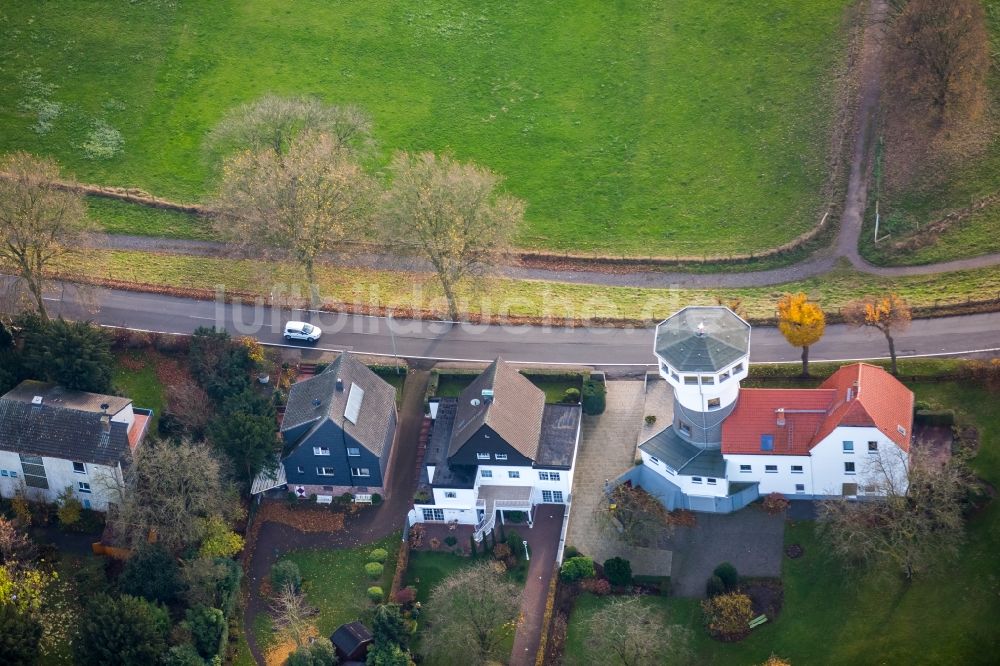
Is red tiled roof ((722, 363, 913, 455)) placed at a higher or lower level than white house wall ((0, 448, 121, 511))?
higher

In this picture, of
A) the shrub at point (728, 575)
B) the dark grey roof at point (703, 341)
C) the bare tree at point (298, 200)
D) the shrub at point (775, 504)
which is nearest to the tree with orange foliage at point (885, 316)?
the dark grey roof at point (703, 341)

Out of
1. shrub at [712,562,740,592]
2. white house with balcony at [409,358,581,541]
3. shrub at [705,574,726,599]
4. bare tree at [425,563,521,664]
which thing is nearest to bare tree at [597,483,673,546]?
white house with balcony at [409,358,581,541]

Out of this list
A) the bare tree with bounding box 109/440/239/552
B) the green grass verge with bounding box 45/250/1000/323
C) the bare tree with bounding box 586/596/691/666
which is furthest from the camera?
the green grass verge with bounding box 45/250/1000/323

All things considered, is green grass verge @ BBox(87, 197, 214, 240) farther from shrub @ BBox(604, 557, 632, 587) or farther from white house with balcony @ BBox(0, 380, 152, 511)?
shrub @ BBox(604, 557, 632, 587)

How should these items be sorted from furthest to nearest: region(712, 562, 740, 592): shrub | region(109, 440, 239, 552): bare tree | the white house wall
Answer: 1. the white house wall
2. region(109, 440, 239, 552): bare tree
3. region(712, 562, 740, 592): shrub

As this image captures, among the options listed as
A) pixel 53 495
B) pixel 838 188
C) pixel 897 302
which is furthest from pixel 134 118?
pixel 897 302

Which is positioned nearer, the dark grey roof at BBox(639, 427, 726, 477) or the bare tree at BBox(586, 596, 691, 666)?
the bare tree at BBox(586, 596, 691, 666)

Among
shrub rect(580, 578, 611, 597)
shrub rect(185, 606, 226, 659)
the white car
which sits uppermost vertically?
the white car

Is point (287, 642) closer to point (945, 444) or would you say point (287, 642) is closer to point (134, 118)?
point (945, 444)
